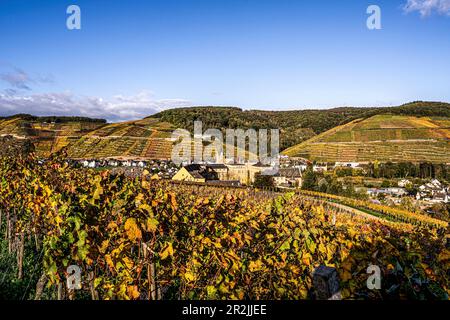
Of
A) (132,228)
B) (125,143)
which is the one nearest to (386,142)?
(125,143)

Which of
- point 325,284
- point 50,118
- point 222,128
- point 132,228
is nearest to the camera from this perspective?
point 325,284

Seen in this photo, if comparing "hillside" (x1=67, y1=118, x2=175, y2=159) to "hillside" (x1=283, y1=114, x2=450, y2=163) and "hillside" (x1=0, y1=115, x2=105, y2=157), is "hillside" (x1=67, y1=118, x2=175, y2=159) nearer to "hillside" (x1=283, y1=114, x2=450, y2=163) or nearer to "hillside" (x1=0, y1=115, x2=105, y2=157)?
"hillside" (x1=0, y1=115, x2=105, y2=157)

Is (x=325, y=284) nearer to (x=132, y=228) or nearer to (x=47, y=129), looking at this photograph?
(x=132, y=228)

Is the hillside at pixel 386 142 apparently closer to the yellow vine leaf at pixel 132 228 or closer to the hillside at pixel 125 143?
the hillside at pixel 125 143

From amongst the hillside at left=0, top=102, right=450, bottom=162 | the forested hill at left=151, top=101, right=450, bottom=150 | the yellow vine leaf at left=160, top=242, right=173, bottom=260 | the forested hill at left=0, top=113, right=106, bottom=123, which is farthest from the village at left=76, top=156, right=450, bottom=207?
the forested hill at left=0, top=113, right=106, bottom=123

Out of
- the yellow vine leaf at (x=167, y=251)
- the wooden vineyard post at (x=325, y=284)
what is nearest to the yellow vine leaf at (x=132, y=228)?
the yellow vine leaf at (x=167, y=251)

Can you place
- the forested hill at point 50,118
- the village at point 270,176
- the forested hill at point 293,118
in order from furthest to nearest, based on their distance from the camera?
1. the forested hill at point 293,118
2. the forested hill at point 50,118
3. the village at point 270,176
